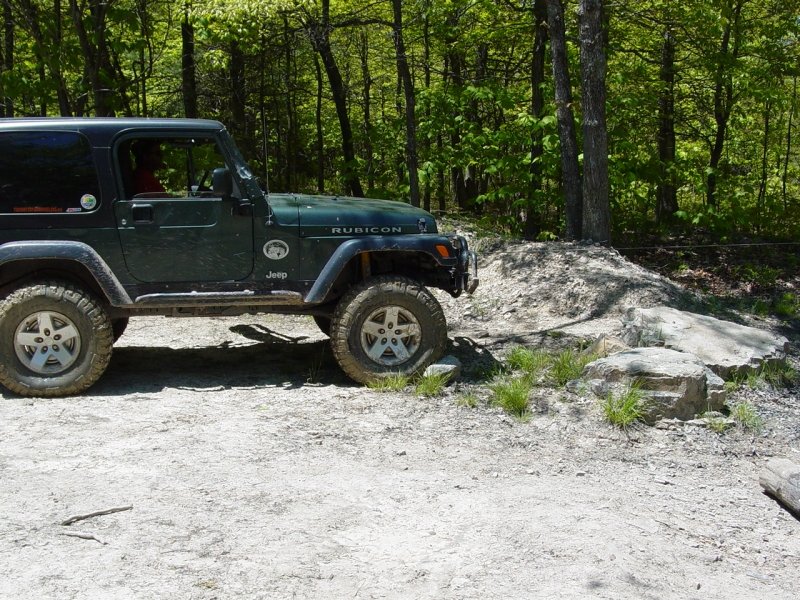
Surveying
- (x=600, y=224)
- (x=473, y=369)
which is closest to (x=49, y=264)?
(x=473, y=369)

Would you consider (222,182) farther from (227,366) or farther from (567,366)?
(567,366)

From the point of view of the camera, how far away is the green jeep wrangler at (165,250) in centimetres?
607

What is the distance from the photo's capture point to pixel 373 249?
6.49 m

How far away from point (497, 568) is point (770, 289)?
365 inches

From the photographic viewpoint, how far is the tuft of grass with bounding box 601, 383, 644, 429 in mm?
5895

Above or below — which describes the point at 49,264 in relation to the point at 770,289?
above

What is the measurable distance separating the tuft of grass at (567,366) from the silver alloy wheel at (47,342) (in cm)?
388

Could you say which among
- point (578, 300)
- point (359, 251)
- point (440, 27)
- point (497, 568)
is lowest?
point (497, 568)

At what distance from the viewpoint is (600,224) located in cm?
1064

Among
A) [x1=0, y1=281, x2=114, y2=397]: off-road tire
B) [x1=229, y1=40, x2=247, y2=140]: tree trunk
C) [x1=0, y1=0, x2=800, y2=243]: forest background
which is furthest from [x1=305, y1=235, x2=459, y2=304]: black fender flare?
[x1=229, y1=40, x2=247, y2=140]: tree trunk

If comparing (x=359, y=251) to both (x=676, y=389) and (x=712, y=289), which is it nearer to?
(x=676, y=389)

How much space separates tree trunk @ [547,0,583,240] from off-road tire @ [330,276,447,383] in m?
5.74

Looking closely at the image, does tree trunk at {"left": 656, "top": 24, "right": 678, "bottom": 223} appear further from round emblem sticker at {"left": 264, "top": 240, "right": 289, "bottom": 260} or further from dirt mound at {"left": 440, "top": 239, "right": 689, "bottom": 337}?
round emblem sticker at {"left": 264, "top": 240, "right": 289, "bottom": 260}

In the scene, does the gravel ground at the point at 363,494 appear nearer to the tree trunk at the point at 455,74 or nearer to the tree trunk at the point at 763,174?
the tree trunk at the point at 455,74
